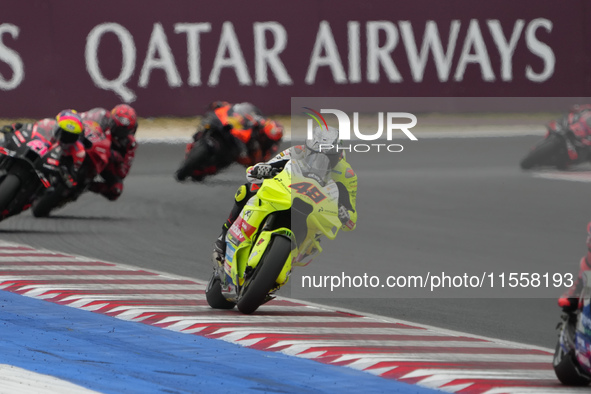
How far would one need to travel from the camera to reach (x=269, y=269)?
788 cm

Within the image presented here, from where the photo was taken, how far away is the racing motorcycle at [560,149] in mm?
17641

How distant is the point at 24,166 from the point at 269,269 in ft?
16.3

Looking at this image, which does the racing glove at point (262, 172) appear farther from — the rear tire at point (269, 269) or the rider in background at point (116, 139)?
the rider in background at point (116, 139)

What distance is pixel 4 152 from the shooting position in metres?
12.0

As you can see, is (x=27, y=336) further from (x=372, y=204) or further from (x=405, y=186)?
(x=405, y=186)

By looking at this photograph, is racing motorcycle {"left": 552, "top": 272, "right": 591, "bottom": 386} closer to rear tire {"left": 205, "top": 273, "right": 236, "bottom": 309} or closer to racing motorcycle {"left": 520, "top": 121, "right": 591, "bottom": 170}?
rear tire {"left": 205, "top": 273, "right": 236, "bottom": 309}

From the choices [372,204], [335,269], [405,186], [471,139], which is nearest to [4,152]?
[335,269]

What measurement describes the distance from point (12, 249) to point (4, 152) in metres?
1.09

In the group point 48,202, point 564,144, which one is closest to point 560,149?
point 564,144

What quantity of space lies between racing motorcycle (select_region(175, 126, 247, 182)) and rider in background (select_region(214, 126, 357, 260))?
745 cm

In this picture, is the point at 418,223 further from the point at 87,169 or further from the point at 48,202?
the point at 48,202

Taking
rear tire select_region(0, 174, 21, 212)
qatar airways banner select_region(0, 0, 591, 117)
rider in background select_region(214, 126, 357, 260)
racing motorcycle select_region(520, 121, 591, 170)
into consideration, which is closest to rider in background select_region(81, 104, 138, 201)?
rear tire select_region(0, 174, 21, 212)

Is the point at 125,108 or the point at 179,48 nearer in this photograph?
the point at 125,108

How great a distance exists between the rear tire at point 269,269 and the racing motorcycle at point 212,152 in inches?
313
